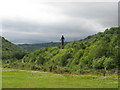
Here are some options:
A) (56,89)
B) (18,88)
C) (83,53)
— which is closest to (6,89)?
(18,88)

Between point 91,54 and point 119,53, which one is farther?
point 91,54

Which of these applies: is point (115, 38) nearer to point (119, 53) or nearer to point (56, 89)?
point (119, 53)

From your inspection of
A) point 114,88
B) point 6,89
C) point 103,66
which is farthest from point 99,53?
point 6,89

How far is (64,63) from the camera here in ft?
354

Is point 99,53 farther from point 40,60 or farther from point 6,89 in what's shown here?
point 6,89

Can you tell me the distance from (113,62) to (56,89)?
5515 centimetres

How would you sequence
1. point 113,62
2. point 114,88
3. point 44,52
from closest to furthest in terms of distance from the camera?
point 114,88, point 113,62, point 44,52

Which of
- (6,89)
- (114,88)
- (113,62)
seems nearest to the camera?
(6,89)

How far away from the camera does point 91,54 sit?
319ft

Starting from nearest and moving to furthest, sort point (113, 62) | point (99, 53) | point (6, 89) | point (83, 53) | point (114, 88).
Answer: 1. point (6, 89)
2. point (114, 88)
3. point (113, 62)
4. point (99, 53)
5. point (83, 53)

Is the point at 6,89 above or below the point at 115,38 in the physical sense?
below

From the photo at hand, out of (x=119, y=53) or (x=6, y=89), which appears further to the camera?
(x=119, y=53)

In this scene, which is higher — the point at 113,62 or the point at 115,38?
the point at 115,38

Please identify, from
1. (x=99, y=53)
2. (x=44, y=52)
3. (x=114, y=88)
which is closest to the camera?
(x=114, y=88)
